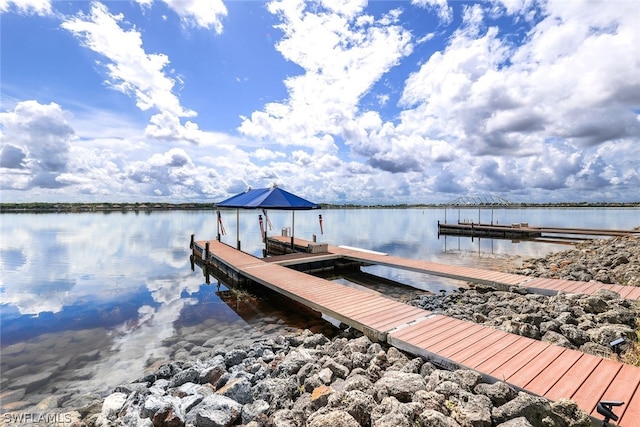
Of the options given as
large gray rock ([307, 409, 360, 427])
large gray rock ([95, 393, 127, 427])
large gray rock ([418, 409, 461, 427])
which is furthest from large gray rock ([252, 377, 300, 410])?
large gray rock ([95, 393, 127, 427])

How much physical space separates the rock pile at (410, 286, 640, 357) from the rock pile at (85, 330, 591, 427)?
2.05 m

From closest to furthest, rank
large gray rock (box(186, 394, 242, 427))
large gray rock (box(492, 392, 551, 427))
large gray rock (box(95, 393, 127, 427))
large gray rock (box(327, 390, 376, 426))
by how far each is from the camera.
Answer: large gray rock (box(492, 392, 551, 427)), large gray rock (box(327, 390, 376, 426)), large gray rock (box(186, 394, 242, 427)), large gray rock (box(95, 393, 127, 427))

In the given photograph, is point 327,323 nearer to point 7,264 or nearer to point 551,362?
point 551,362

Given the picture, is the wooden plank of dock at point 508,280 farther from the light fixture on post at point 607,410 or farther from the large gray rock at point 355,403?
the large gray rock at point 355,403

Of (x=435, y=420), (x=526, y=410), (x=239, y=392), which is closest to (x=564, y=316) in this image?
(x=526, y=410)

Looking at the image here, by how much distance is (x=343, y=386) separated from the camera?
367 cm

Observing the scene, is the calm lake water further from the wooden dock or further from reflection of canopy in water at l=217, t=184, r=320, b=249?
reflection of canopy in water at l=217, t=184, r=320, b=249

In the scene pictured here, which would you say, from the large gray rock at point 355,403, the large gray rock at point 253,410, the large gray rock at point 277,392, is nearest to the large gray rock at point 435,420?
the large gray rock at point 355,403

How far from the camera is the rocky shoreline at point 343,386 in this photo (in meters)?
2.86

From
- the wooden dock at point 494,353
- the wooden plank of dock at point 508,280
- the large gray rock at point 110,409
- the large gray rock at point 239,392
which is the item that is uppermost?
the wooden dock at point 494,353

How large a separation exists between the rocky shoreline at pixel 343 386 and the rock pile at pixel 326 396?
0.04ft

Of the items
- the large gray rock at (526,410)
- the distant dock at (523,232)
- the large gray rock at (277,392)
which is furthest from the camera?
the distant dock at (523,232)

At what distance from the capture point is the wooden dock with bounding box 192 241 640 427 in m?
3.16

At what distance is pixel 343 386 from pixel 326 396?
33 centimetres
